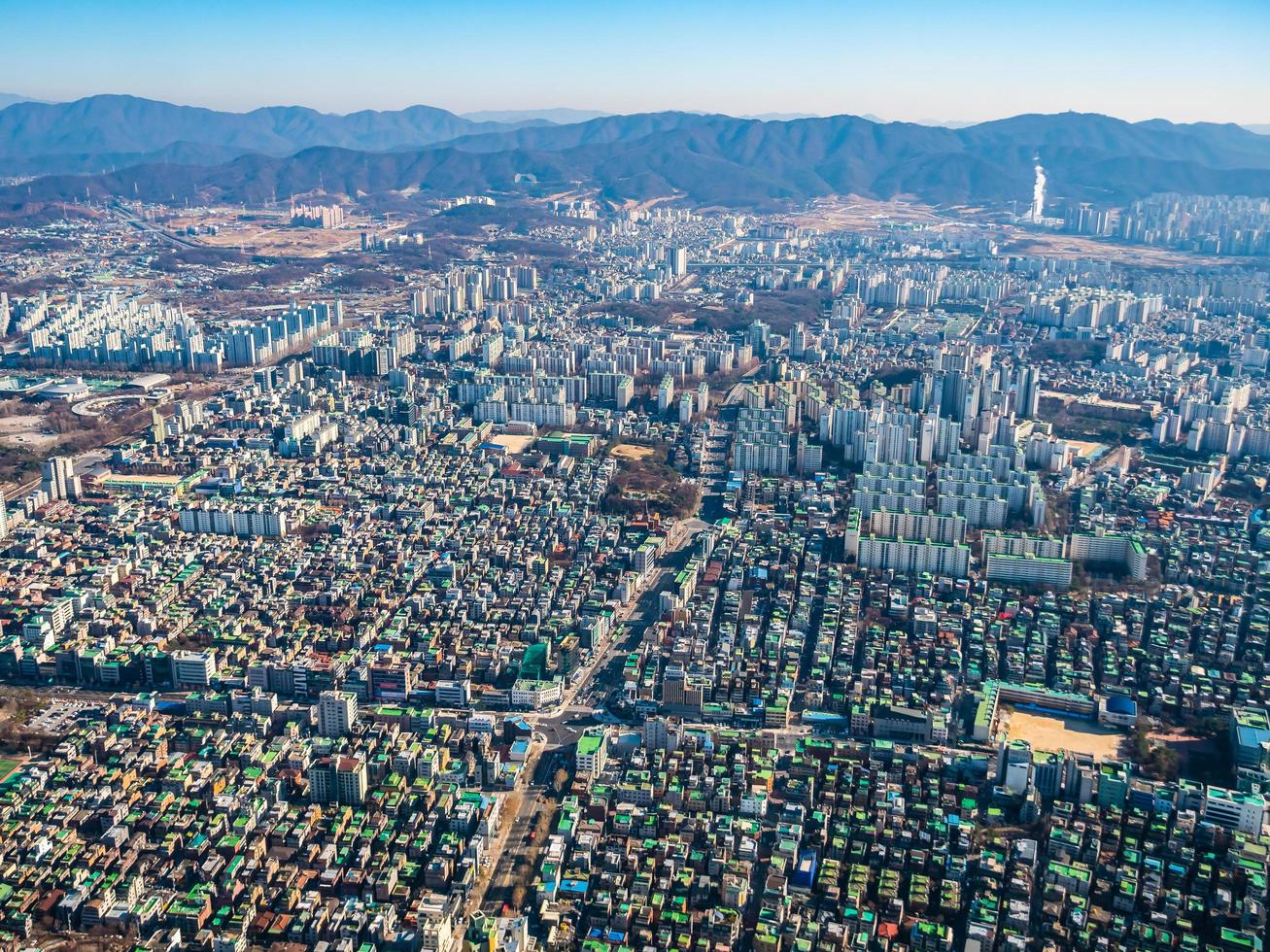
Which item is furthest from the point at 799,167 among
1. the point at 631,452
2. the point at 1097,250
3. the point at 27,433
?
the point at 27,433

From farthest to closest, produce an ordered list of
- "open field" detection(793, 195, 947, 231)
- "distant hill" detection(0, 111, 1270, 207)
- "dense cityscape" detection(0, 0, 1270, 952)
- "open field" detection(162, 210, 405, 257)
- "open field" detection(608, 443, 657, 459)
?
"distant hill" detection(0, 111, 1270, 207)
"open field" detection(793, 195, 947, 231)
"open field" detection(162, 210, 405, 257)
"open field" detection(608, 443, 657, 459)
"dense cityscape" detection(0, 0, 1270, 952)

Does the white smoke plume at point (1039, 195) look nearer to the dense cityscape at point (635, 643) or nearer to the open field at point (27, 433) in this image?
the dense cityscape at point (635, 643)

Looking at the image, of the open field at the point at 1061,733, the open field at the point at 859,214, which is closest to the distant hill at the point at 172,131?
the open field at the point at 859,214

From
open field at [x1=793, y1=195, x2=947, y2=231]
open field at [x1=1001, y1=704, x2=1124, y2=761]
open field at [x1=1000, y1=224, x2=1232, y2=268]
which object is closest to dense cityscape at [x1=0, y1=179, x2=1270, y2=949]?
open field at [x1=1001, y1=704, x2=1124, y2=761]

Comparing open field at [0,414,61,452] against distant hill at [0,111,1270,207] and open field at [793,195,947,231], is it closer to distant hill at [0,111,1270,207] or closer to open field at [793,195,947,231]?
distant hill at [0,111,1270,207]

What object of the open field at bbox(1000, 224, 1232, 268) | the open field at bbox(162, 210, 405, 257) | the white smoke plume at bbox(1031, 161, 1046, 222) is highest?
the white smoke plume at bbox(1031, 161, 1046, 222)

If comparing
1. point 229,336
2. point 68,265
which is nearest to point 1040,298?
point 229,336

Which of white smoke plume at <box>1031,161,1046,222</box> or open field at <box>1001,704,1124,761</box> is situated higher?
white smoke plume at <box>1031,161,1046,222</box>
